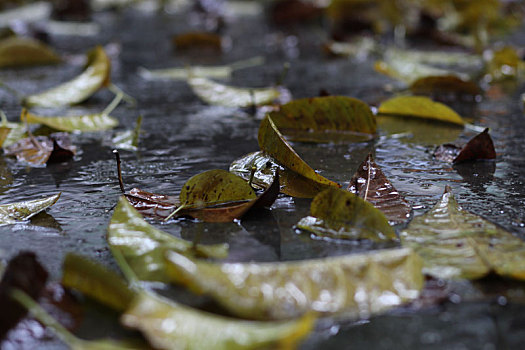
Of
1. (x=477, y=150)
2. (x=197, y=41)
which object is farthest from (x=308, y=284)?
(x=197, y=41)

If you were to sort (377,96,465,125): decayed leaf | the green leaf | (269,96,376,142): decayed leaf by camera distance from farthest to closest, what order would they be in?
(377,96,465,125): decayed leaf < (269,96,376,142): decayed leaf < the green leaf

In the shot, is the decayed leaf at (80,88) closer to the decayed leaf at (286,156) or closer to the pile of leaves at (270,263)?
the pile of leaves at (270,263)

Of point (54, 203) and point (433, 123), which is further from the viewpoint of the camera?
point (433, 123)

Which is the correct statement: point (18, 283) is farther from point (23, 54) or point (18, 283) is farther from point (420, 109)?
point (23, 54)

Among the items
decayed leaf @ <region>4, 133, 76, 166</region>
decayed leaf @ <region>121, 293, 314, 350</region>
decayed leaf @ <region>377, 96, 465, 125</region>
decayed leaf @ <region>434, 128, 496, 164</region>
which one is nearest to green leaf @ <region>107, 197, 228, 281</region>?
decayed leaf @ <region>121, 293, 314, 350</region>

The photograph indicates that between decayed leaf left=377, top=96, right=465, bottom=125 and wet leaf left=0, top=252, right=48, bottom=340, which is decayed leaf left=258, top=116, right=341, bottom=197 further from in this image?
decayed leaf left=377, top=96, right=465, bottom=125

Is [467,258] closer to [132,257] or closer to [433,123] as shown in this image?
[132,257]

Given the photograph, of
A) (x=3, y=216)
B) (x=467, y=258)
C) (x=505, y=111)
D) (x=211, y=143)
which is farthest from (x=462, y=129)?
(x=3, y=216)
